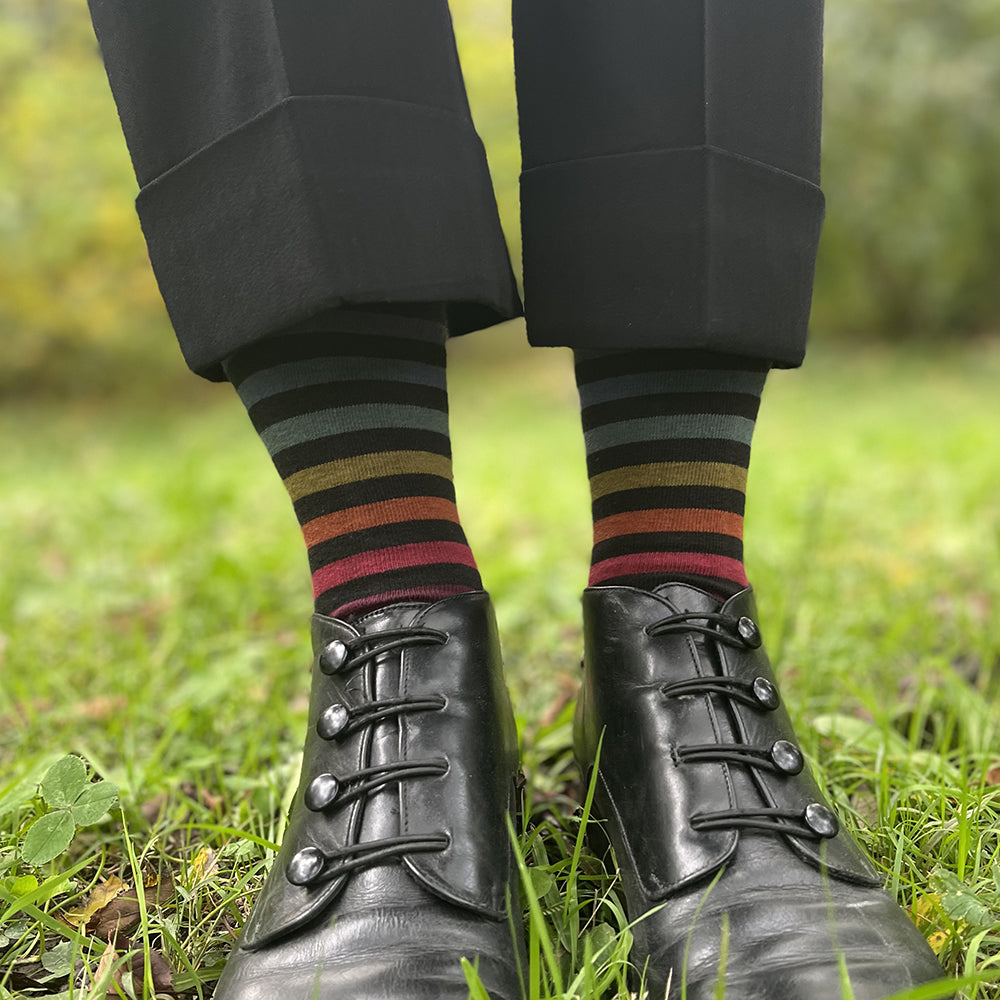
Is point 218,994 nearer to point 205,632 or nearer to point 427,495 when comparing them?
point 427,495

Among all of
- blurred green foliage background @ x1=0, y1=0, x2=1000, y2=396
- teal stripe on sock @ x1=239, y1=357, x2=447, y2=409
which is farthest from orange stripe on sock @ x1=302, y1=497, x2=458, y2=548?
blurred green foliage background @ x1=0, y1=0, x2=1000, y2=396

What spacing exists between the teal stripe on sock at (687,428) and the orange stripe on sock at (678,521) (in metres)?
0.06

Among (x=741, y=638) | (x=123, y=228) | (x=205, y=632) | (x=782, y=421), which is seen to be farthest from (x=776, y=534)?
(x=123, y=228)

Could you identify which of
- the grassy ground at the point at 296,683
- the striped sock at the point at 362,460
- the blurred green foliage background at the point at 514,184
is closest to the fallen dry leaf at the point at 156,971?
the grassy ground at the point at 296,683

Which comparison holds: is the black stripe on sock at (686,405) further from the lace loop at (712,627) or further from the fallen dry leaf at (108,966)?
the fallen dry leaf at (108,966)

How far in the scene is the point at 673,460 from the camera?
0.79 meters

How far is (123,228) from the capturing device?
716 centimetres

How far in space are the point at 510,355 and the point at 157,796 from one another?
1011 centimetres

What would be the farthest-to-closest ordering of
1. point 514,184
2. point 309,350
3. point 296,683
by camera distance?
point 514,184 < point 296,683 < point 309,350

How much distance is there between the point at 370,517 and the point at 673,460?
27cm

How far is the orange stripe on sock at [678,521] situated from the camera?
0.79 m

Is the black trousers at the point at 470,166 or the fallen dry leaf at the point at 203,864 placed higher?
the black trousers at the point at 470,166

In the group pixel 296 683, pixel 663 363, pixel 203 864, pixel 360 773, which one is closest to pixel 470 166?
pixel 663 363

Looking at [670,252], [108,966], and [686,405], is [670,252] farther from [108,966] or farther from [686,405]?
[108,966]
